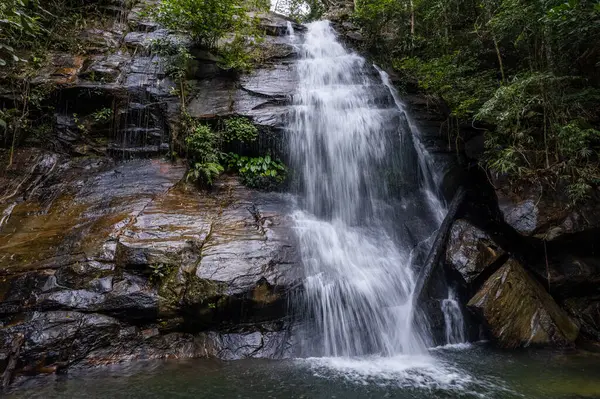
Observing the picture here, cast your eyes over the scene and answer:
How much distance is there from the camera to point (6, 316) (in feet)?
14.9

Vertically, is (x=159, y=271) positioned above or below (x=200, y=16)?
below

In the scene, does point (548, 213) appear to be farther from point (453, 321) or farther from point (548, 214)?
point (453, 321)

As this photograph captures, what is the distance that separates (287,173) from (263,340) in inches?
164

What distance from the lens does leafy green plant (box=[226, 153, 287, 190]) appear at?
8.05m

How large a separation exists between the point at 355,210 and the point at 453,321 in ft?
10.2

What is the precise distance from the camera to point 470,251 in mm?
6332

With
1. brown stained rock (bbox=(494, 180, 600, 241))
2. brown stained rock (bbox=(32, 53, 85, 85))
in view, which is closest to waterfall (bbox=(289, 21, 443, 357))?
brown stained rock (bbox=(494, 180, 600, 241))

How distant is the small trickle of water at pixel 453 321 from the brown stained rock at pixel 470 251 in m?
0.50

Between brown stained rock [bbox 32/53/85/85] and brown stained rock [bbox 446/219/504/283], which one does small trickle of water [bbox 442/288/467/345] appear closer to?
brown stained rock [bbox 446/219/504/283]

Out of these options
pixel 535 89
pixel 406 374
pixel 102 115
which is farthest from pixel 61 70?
pixel 535 89

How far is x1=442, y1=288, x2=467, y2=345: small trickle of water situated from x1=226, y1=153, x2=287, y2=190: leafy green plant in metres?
4.41

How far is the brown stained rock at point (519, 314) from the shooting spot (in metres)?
5.39

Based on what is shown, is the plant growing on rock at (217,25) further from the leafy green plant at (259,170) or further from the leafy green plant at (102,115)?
the leafy green plant at (259,170)

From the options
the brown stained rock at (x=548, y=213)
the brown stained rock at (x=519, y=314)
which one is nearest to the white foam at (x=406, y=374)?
the brown stained rock at (x=519, y=314)
